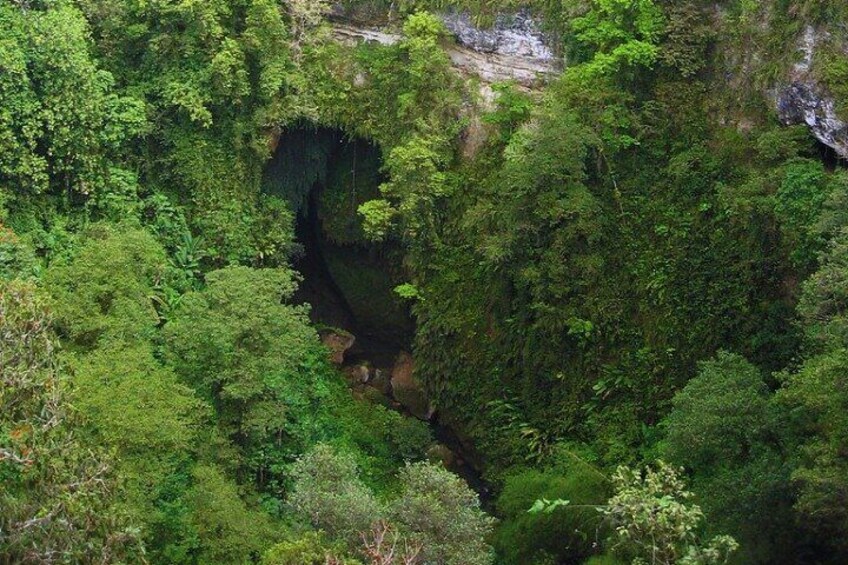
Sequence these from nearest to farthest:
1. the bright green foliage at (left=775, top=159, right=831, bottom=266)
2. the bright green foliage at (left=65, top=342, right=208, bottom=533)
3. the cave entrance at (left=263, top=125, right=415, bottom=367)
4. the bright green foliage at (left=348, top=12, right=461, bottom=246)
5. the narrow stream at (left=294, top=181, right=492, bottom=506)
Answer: the bright green foliage at (left=65, top=342, right=208, bottom=533) → the bright green foliage at (left=775, top=159, right=831, bottom=266) → the bright green foliage at (left=348, top=12, right=461, bottom=246) → the cave entrance at (left=263, top=125, right=415, bottom=367) → the narrow stream at (left=294, top=181, right=492, bottom=506)

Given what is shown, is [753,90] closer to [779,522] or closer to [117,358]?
[779,522]

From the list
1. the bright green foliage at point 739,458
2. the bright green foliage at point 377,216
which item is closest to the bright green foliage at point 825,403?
the bright green foliage at point 739,458

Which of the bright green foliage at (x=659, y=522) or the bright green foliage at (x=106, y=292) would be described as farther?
the bright green foliage at (x=106, y=292)

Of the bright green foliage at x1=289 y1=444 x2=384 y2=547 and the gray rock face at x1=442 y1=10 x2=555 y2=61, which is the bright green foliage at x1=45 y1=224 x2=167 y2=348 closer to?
the bright green foliage at x1=289 y1=444 x2=384 y2=547

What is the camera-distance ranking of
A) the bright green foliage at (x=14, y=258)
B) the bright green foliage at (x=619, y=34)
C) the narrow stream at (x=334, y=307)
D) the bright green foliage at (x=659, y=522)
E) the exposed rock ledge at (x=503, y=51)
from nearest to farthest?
the bright green foliage at (x=659, y=522)
the bright green foliage at (x=14, y=258)
the bright green foliage at (x=619, y=34)
the exposed rock ledge at (x=503, y=51)
the narrow stream at (x=334, y=307)

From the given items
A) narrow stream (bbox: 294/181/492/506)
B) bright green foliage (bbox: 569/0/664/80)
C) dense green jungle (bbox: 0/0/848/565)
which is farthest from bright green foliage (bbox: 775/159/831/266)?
narrow stream (bbox: 294/181/492/506)

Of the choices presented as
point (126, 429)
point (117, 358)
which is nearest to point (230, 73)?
point (117, 358)

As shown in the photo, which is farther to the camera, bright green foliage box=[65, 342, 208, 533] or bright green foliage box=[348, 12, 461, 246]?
bright green foliage box=[348, 12, 461, 246]

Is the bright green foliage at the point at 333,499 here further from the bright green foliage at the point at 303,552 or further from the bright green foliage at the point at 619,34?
the bright green foliage at the point at 619,34
